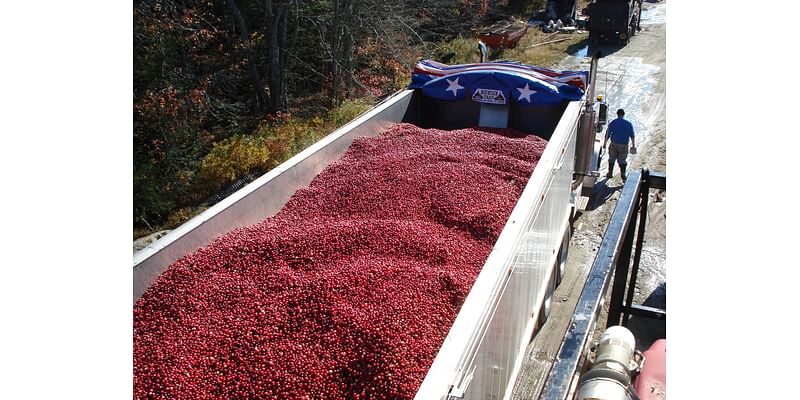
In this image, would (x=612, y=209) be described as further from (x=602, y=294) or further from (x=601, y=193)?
(x=602, y=294)

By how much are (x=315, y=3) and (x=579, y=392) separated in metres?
13.3

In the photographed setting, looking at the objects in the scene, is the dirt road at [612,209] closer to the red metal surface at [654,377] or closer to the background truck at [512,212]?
the background truck at [512,212]

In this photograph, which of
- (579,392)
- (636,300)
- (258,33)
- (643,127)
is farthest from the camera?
(258,33)

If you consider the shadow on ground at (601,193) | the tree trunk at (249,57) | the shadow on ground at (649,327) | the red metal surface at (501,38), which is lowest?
the shadow on ground at (649,327)

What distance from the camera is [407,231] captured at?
4289 millimetres

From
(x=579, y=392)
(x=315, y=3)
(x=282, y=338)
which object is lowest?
(x=282, y=338)

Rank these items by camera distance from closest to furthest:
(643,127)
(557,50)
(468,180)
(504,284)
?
(504,284)
(468,180)
(643,127)
(557,50)

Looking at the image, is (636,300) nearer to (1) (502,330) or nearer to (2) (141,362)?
(1) (502,330)

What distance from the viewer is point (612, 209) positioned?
8125 mm

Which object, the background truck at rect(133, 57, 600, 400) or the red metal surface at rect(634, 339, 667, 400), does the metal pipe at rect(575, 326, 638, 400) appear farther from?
the background truck at rect(133, 57, 600, 400)

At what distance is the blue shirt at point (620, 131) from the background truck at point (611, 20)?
421 inches

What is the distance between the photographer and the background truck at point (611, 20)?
1786 centimetres

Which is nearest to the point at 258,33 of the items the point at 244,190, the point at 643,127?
the point at 643,127

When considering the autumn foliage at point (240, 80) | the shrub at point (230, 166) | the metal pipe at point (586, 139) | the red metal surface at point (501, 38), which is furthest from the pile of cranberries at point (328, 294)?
the red metal surface at point (501, 38)
